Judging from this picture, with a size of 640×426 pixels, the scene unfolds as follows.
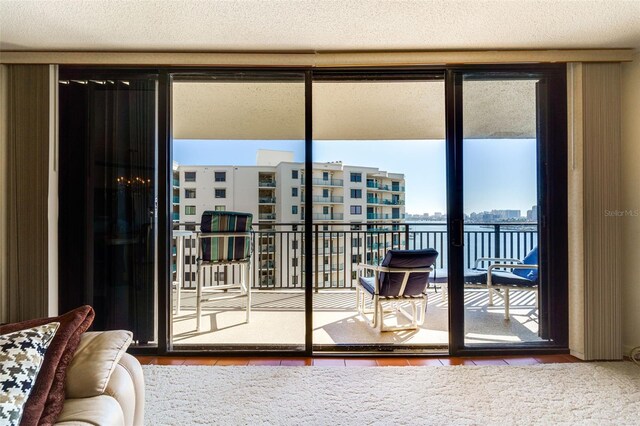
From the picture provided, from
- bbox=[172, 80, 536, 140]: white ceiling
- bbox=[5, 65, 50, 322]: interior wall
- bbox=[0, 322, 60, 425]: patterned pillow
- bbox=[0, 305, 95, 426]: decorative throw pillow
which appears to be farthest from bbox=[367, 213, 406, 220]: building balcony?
bbox=[0, 322, 60, 425]: patterned pillow

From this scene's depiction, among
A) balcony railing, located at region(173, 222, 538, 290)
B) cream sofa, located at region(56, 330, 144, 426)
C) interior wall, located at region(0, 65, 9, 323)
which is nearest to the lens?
cream sofa, located at region(56, 330, 144, 426)

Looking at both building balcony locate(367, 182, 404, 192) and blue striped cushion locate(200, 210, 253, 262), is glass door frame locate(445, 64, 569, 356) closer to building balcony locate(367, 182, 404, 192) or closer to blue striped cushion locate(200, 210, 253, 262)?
blue striped cushion locate(200, 210, 253, 262)

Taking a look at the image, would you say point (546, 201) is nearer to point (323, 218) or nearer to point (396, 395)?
point (396, 395)

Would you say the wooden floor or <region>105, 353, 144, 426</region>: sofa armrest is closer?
<region>105, 353, 144, 426</region>: sofa armrest

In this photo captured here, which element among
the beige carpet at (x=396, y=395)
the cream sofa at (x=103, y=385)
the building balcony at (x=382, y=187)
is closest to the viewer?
the cream sofa at (x=103, y=385)

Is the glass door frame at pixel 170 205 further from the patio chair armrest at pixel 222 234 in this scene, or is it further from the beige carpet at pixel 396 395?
the patio chair armrest at pixel 222 234

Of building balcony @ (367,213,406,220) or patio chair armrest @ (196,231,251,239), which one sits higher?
building balcony @ (367,213,406,220)

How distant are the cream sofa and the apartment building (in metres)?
2.16

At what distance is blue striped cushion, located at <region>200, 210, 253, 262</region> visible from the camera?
117 inches

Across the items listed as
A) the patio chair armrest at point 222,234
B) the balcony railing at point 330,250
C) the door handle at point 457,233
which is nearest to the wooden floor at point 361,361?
the door handle at point 457,233

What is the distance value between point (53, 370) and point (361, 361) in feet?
6.26

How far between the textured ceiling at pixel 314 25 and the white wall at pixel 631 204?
38 centimetres

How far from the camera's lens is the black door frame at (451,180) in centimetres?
242

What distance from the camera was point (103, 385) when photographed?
1.14 meters
